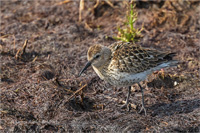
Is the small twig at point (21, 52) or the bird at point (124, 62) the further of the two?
the small twig at point (21, 52)

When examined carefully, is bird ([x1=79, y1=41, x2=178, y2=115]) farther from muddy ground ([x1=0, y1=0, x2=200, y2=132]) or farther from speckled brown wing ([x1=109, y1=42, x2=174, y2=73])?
muddy ground ([x1=0, y1=0, x2=200, y2=132])

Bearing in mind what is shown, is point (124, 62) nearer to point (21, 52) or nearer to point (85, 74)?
point (85, 74)

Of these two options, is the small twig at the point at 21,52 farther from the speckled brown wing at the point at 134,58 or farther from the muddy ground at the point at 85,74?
the speckled brown wing at the point at 134,58

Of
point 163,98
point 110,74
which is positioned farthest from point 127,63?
point 163,98

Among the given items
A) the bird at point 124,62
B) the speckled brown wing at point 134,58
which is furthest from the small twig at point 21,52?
the speckled brown wing at point 134,58

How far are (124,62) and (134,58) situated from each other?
242mm

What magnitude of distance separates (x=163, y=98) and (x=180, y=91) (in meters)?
0.42

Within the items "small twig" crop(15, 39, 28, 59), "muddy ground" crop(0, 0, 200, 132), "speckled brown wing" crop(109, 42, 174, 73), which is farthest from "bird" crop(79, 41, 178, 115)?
"small twig" crop(15, 39, 28, 59)

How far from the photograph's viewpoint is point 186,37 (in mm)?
7555

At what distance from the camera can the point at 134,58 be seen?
5508mm

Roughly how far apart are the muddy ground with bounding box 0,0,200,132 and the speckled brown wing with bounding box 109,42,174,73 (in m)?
0.72

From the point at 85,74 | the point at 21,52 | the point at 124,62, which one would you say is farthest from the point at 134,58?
the point at 21,52

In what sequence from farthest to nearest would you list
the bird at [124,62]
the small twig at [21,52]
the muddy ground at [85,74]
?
the small twig at [21,52] → the bird at [124,62] → the muddy ground at [85,74]

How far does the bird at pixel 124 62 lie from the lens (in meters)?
5.34
